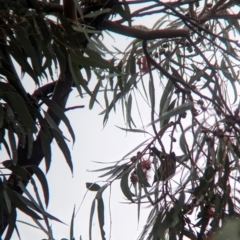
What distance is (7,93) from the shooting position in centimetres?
110

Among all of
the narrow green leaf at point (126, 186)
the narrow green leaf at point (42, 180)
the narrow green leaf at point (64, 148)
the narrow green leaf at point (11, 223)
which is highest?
the narrow green leaf at point (64, 148)

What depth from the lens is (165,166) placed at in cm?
127

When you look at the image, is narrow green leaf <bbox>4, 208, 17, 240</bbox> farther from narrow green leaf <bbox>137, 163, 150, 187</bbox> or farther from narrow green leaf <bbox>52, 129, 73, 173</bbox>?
narrow green leaf <bbox>137, 163, 150, 187</bbox>

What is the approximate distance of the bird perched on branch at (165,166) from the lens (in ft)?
4.11

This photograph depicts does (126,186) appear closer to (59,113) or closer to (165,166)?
(165,166)

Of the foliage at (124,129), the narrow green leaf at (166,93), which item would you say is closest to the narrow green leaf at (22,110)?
the foliage at (124,129)

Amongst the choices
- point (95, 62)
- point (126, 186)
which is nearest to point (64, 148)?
point (126, 186)

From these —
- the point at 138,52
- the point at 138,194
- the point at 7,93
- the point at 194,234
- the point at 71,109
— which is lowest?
the point at 194,234

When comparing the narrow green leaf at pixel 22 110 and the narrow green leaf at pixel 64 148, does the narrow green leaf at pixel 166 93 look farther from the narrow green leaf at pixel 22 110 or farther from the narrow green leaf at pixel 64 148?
the narrow green leaf at pixel 22 110

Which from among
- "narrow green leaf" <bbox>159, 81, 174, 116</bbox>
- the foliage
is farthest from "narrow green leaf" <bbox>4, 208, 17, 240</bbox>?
"narrow green leaf" <bbox>159, 81, 174, 116</bbox>

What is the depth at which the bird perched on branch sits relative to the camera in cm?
125

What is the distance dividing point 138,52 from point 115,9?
0.71 feet

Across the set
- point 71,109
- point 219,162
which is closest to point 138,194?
point 219,162

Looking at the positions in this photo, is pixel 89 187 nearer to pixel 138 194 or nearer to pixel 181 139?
pixel 138 194
